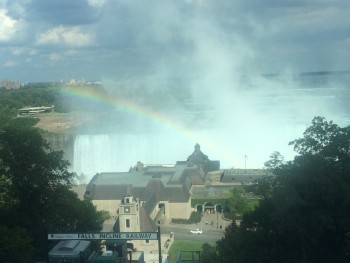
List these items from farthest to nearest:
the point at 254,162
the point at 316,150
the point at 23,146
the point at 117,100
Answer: the point at 117,100 → the point at 254,162 → the point at 23,146 → the point at 316,150

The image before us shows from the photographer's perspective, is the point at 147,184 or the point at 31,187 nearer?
the point at 31,187

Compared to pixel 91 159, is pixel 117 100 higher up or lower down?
higher up

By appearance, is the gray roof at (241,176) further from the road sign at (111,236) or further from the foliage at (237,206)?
the road sign at (111,236)

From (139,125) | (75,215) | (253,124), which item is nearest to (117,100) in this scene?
(139,125)

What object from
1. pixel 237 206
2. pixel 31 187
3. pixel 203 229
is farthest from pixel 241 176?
pixel 31 187

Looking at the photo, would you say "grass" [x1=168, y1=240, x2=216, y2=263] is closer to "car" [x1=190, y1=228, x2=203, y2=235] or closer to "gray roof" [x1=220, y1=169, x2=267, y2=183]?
"car" [x1=190, y1=228, x2=203, y2=235]

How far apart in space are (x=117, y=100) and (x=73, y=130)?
4069cm

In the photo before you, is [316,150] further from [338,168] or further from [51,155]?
[51,155]

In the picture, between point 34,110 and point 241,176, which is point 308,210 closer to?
point 241,176

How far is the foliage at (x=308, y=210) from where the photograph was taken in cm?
1365

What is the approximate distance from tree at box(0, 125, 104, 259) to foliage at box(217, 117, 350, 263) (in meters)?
6.40

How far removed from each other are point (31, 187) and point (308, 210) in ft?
31.2

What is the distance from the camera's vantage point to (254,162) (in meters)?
53.9

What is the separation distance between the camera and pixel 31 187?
56.2 feet
